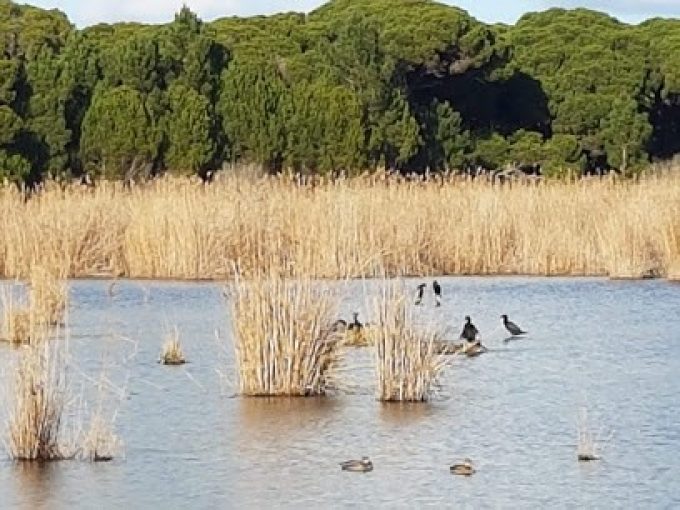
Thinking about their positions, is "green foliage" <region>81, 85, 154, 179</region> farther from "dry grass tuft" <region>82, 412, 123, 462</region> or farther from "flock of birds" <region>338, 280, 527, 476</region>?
"dry grass tuft" <region>82, 412, 123, 462</region>

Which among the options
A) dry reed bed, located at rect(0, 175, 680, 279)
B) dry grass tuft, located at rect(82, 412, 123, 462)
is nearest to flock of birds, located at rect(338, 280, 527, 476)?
dry grass tuft, located at rect(82, 412, 123, 462)

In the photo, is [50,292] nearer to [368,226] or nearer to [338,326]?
[338,326]

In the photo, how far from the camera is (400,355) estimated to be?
936 cm

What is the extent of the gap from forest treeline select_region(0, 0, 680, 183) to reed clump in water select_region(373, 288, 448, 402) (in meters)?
18.6

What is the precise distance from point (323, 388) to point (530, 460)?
7.36 ft

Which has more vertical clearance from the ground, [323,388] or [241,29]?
[241,29]

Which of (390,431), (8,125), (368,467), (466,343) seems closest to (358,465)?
(368,467)

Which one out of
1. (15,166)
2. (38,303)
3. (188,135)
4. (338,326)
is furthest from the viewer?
(188,135)

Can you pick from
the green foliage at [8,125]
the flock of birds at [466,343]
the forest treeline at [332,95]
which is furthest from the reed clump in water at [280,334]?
the green foliage at [8,125]

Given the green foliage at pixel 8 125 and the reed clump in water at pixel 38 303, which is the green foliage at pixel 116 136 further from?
the reed clump in water at pixel 38 303

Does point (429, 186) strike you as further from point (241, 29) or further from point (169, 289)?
point (241, 29)

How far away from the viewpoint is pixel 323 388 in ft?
32.0

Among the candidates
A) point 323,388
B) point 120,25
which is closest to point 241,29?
point 120,25

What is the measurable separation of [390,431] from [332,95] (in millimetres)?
23649
